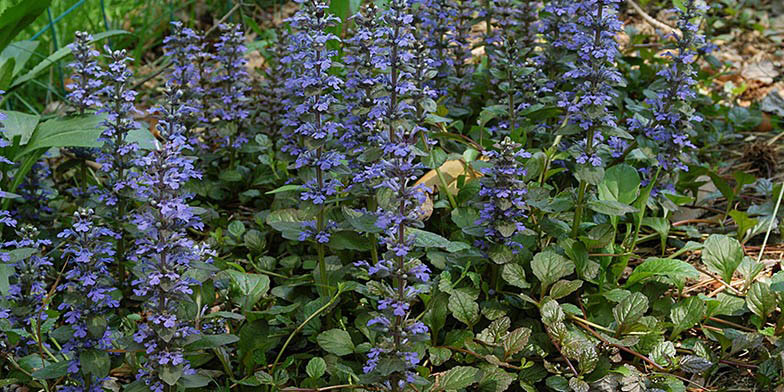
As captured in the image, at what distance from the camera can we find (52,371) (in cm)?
264

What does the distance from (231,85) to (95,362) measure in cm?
186

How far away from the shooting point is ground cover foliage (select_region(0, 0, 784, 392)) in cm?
261

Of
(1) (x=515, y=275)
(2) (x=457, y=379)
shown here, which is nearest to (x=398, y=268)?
(2) (x=457, y=379)

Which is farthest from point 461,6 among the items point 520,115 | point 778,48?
point 778,48

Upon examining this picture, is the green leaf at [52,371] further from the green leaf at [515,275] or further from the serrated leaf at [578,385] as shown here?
the serrated leaf at [578,385]

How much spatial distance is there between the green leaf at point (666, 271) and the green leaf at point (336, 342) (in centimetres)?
120

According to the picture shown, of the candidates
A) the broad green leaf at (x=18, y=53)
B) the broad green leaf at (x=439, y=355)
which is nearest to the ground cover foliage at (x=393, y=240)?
the broad green leaf at (x=439, y=355)

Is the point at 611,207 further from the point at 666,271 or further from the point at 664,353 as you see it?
the point at 664,353

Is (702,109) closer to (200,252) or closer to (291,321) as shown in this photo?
(291,321)

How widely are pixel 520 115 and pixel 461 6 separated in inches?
30.1

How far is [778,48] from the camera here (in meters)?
5.86

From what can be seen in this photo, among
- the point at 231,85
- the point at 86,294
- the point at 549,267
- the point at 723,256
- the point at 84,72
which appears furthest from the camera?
the point at 231,85

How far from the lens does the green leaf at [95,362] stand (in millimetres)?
2619

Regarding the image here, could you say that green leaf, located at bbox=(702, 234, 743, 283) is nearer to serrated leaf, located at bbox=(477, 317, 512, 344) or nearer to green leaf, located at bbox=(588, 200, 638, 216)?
green leaf, located at bbox=(588, 200, 638, 216)
